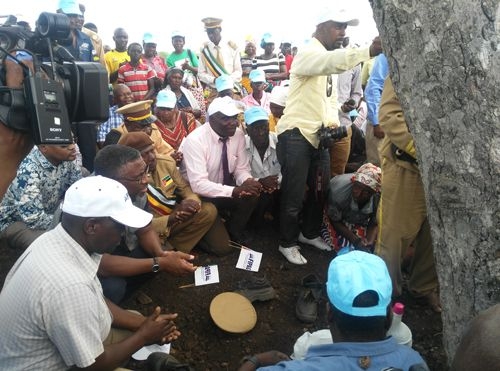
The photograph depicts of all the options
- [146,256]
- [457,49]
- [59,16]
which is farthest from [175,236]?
[457,49]

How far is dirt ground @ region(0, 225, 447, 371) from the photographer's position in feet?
9.50

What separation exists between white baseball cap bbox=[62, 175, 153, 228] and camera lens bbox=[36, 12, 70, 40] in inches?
28.6

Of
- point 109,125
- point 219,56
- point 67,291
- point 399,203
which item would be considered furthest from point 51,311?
point 219,56

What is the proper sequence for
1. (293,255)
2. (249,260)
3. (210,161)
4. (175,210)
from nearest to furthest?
(175,210) → (249,260) → (293,255) → (210,161)

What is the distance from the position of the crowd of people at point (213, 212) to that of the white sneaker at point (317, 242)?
21 millimetres

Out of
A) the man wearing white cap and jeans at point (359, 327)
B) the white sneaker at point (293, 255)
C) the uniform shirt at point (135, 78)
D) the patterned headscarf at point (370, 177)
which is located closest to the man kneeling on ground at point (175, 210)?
the white sneaker at point (293, 255)

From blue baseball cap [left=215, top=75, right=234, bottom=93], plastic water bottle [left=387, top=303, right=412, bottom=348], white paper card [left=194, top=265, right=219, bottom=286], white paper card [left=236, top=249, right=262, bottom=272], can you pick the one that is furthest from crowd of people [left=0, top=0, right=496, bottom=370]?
blue baseball cap [left=215, top=75, right=234, bottom=93]

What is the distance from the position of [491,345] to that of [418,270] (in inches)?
94.0

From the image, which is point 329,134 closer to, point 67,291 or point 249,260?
point 249,260

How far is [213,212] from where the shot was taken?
4.10 metres

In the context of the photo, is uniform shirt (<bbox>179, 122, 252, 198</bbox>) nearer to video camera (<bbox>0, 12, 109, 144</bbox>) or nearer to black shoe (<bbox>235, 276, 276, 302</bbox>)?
black shoe (<bbox>235, 276, 276, 302</bbox>)

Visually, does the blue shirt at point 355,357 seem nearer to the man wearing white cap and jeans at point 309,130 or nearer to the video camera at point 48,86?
the video camera at point 48,86

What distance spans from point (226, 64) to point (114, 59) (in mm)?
1877

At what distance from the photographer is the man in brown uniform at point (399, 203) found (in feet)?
9.16
